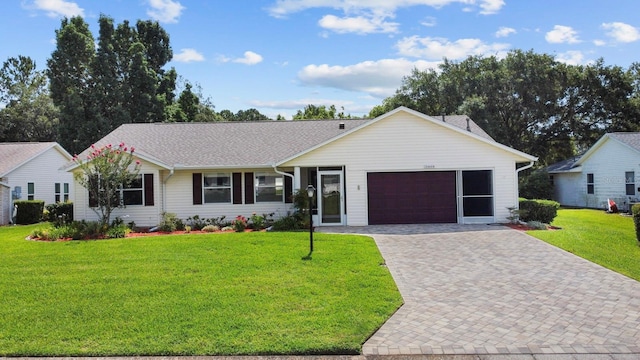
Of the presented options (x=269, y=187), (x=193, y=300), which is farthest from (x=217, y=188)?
(x=193, y=300)

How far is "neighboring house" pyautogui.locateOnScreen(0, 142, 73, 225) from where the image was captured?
22203 mm

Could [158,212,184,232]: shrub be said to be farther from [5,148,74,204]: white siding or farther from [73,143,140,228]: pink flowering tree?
[5,148,74,204]: white siding

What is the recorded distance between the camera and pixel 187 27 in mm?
15586

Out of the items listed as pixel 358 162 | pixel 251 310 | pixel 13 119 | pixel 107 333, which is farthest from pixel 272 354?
pixel 13 119

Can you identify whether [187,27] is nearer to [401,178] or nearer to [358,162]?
[358,162]

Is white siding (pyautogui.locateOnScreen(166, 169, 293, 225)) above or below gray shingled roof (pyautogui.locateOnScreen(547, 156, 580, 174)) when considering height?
below

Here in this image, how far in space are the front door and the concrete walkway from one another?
219 inches

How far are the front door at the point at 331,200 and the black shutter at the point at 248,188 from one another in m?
3.11

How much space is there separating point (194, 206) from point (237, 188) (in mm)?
1927

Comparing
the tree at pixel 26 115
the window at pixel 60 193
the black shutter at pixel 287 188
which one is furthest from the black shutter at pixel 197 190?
the tree at pixel 26 115

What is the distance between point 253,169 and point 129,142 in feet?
21.3

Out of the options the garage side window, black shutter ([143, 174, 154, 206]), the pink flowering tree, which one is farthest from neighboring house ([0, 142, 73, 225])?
the garage side window

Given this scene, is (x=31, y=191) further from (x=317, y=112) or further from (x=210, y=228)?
(x=317, y=112)

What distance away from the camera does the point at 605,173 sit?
2497 centimetres
